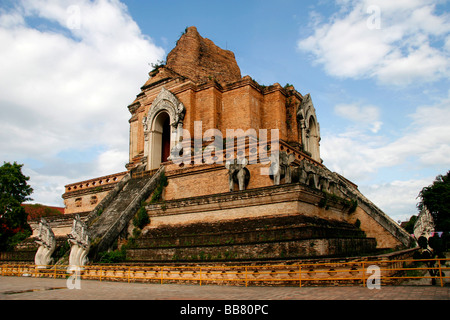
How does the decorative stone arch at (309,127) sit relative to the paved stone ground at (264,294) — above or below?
above

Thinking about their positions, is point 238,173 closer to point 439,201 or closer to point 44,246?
point 44,246

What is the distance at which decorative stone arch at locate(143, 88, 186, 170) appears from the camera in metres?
20.7

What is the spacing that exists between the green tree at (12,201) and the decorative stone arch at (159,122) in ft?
30.5

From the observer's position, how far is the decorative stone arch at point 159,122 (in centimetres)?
2066

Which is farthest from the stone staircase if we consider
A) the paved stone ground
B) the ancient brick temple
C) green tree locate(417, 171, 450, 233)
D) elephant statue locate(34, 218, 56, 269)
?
green tree locate(417, 171, 450, 233)

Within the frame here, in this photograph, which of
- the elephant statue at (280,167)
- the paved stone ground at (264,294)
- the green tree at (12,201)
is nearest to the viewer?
the paved stone ground at (264,294)

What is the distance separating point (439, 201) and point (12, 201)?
32.7 metres

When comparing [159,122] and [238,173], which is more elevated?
[159,122]

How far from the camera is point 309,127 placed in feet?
79.0

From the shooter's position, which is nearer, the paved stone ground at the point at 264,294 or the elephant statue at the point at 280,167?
the paved stone ground at the point at 264,294

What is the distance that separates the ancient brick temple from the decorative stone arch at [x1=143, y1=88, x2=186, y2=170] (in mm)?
61

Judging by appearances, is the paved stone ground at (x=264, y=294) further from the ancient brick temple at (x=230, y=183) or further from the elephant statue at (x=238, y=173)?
the elephant statue at (x=238, y=173)
